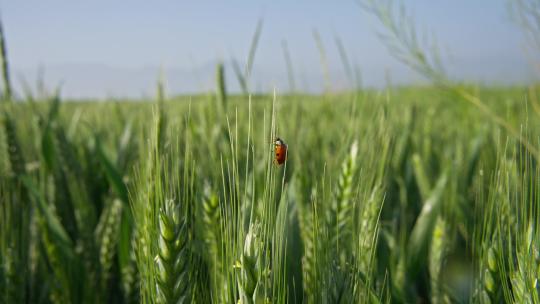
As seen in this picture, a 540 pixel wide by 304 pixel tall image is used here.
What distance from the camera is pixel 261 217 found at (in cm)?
36

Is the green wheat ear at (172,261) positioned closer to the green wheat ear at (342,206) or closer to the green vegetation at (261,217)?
the green vegetation at (261,217)

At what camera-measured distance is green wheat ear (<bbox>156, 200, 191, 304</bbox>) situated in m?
0.44

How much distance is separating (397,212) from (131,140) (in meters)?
0.78

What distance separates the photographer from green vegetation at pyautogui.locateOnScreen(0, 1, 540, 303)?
41 cm

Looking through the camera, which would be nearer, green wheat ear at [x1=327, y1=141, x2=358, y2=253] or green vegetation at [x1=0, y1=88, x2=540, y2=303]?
green vegetation at [x1=0, y1=88, x2=540, y2=303]

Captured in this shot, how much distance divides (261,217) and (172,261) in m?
0.14

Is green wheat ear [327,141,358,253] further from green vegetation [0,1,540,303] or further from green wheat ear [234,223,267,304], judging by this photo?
green wheat ear [234,223,267,304]

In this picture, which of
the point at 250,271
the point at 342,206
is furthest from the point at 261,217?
the point at 342,206

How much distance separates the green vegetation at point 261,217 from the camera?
0.41 metres

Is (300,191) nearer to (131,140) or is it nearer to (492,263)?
(492,263)

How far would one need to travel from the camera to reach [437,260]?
697 millimetres

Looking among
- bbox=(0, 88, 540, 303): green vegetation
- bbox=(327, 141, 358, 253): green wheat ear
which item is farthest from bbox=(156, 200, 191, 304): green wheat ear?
bbox=(327, 141, 358, 253): green wheat ear

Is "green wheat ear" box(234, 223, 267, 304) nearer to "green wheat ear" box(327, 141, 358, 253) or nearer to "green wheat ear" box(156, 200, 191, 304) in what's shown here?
"green wheat ear" box(156, 200, 191, 304)

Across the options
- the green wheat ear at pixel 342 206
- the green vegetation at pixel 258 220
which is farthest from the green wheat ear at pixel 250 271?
the green wheat ear at pixel 342 206
